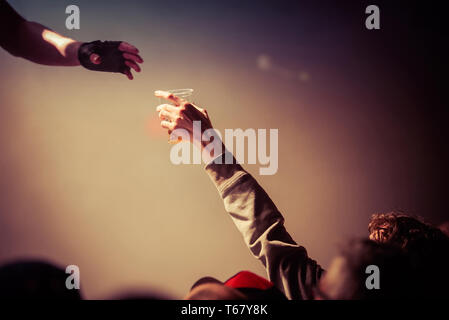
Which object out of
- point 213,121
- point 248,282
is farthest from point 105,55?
point 248,282

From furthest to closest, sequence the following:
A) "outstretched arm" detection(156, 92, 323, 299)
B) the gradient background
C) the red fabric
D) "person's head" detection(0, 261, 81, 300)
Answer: the gradient background → "outstretched arm" detection(156, 92, 323, 299) → the red fabric → "person's head" detection(0, 261, 81, 300)

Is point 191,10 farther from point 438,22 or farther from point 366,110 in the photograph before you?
point 438,22

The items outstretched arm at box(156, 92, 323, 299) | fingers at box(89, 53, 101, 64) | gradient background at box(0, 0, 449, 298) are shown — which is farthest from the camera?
gradient background at box(0, 0, 449, 298)

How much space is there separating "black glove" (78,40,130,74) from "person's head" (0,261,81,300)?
956mm

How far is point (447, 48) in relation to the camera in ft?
6.32

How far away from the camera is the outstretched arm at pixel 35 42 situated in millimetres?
1444

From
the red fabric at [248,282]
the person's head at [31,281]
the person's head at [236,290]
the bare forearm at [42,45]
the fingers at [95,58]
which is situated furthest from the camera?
the bare forearm at [42,45]

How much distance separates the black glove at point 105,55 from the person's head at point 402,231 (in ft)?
4.06

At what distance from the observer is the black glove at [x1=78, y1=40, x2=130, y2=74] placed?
1376mm

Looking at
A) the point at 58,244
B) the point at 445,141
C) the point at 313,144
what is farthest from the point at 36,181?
the point at 445,141

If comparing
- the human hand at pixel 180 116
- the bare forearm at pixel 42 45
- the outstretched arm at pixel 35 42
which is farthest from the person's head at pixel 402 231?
the bare forearm at pixel 42 45

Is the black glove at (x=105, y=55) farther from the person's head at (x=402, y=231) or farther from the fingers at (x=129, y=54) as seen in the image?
the person's head at (x=402, y=231)

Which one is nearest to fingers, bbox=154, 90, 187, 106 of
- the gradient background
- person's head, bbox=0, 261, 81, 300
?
the gradient background

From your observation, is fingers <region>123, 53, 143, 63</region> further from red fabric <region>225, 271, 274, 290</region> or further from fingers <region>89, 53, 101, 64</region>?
red fabric <region>225, 271, 274, 290</region>
